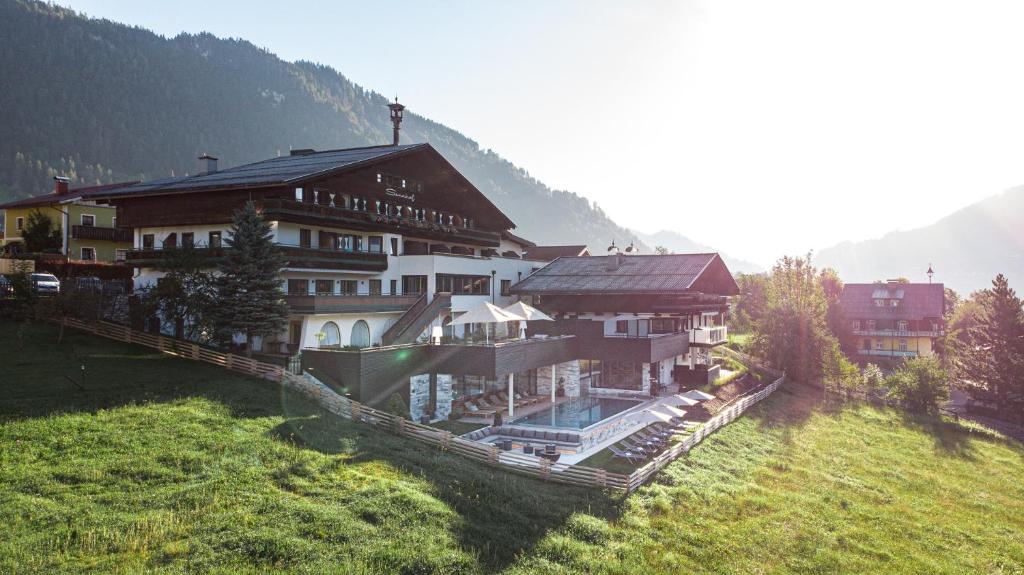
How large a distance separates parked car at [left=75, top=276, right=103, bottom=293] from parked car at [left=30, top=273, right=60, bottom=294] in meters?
1.10

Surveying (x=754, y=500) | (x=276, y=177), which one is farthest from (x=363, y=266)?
(x=754, y=500)

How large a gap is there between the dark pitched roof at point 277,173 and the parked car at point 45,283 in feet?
19.0

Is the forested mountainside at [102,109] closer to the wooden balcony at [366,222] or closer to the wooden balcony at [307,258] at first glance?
the wooden balcony at [307,258]

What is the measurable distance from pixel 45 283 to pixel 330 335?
16.6 meters

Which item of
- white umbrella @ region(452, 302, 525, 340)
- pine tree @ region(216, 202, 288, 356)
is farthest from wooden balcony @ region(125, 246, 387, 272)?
white umbrella @ region(452, 302, 525, 340)

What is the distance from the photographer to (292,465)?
60.2ft

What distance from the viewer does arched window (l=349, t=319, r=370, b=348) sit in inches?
1297

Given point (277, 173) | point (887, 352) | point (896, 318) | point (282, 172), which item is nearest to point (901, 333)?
point (896, 318)

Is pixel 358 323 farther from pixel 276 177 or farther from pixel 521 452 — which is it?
pixel 521 452

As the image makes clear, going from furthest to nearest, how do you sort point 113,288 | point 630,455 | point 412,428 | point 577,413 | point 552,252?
point 552,252 → point 113,288 → point 577,413 → point 630,455 → point 412,428

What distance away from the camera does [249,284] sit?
27.7m

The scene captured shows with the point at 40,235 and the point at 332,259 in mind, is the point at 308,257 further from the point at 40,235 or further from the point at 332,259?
the point at 40,235

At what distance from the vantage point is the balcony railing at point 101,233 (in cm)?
4650

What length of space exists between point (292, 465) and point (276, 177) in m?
18.7
